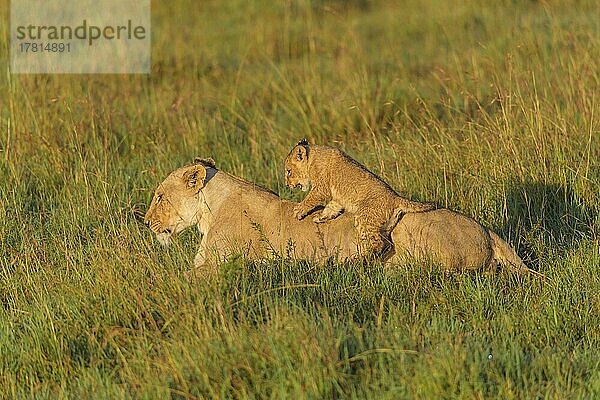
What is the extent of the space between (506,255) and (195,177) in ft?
6.06

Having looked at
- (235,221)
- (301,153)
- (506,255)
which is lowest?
(506,255)

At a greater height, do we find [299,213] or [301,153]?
[301,153]

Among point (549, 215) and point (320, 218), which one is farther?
point (549, 215)

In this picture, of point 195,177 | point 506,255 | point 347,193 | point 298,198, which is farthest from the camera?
point 298,198

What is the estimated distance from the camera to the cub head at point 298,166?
618 cm

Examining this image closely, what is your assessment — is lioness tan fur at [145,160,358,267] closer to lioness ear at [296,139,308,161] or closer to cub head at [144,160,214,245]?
cub head at [144,160,214,245]

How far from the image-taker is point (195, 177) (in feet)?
20.4

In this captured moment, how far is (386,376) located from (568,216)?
2.92m

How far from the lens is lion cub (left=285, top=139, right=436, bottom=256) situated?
19.0ft

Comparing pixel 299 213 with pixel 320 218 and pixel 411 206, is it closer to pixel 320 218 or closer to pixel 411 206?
pixel 320 218

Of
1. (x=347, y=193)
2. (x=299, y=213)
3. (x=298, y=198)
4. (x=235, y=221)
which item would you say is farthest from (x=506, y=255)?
(x=298, y=198)

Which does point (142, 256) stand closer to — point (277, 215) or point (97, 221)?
point (277, 215)

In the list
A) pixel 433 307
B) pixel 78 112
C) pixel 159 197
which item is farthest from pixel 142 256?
pixel 78 112

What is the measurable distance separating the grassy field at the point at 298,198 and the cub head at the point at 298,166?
2.38 ft
